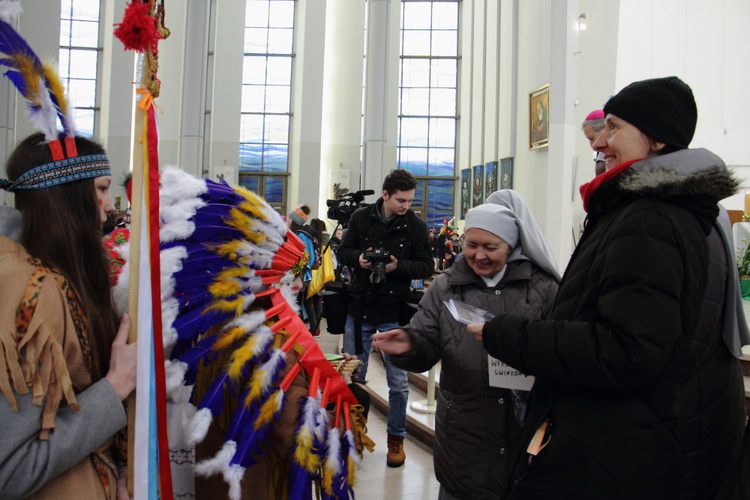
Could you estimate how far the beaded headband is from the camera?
115 cm

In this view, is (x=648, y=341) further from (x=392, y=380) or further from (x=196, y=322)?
(x=392, y=380)

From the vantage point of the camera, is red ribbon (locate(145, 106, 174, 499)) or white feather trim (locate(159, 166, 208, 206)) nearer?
red ribbon (locate(145, 106, 174, 499))

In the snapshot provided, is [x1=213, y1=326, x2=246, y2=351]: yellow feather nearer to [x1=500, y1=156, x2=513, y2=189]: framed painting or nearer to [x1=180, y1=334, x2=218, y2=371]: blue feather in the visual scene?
[x1=180, y1=334, x2=218, y2=371]: blue feather

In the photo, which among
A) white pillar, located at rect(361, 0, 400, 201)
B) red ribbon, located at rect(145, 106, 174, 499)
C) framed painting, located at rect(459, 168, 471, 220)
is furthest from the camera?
framed painting, located at rect(459, 168, 471, 220)

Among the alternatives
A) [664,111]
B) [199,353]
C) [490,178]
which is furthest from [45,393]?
[490,178]

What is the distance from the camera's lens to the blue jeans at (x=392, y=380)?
3363 millimetres

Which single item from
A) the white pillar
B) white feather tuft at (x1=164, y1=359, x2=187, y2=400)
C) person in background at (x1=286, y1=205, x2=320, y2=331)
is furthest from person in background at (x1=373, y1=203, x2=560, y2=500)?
the white pillar

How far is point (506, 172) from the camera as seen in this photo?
1327cm

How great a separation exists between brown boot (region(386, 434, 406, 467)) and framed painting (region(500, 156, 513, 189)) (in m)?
10.2

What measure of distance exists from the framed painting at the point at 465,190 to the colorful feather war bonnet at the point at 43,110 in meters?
15.3

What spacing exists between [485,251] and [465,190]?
15.2 meters

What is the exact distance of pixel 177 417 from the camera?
1479 millimetres

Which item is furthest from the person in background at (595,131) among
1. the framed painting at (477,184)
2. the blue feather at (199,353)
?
the framed painting at (477,184)

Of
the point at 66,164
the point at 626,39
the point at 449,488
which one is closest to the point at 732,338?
the point at 449,488
